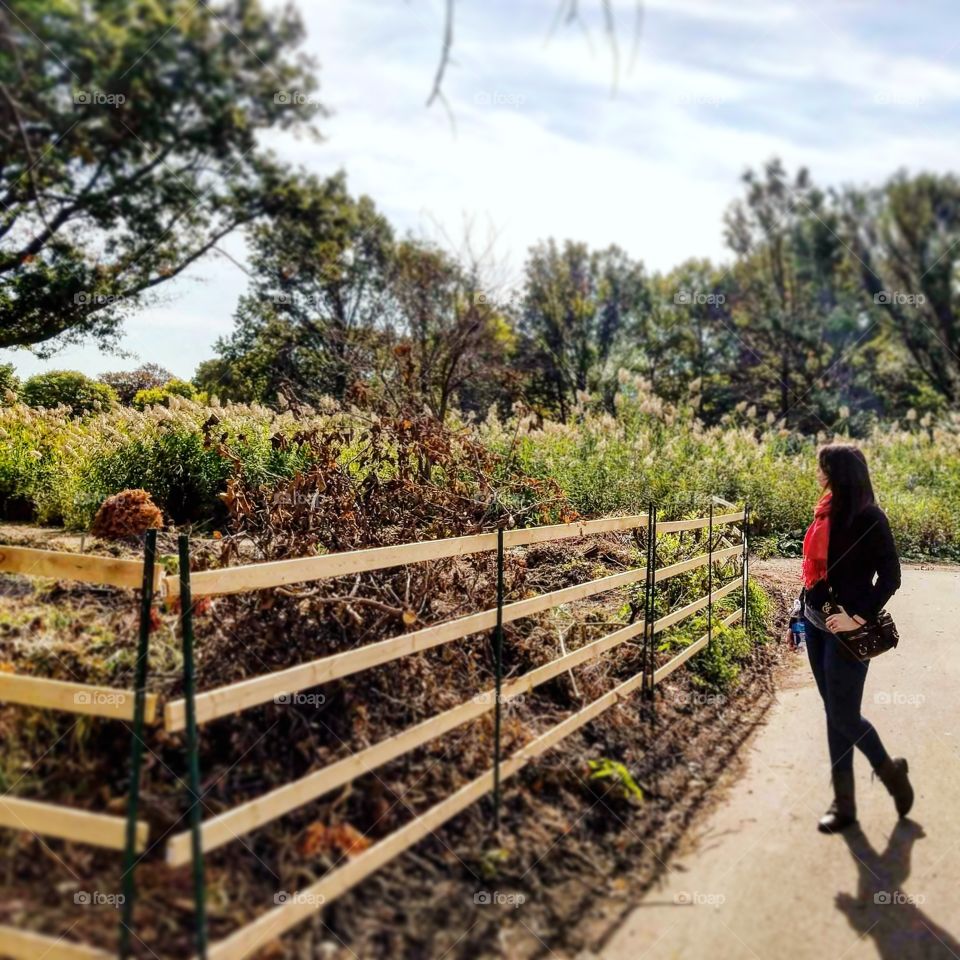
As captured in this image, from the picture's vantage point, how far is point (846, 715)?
4.32 m

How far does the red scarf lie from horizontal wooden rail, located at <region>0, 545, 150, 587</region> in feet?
10.5

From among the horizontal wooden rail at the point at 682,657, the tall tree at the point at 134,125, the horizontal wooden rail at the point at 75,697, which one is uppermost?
the tall tree at the point at 134,125

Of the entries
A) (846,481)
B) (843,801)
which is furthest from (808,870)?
(846,481)

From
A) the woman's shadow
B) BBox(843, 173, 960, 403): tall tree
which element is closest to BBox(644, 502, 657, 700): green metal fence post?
the woman's shadow

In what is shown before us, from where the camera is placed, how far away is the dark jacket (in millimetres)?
4297

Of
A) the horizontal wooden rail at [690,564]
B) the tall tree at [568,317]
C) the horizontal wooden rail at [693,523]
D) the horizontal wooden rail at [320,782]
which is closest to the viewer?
the horizontal wooden rail at [320,782]

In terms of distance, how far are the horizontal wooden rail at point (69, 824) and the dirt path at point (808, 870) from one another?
175 cm

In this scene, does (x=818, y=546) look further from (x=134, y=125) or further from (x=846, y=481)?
(x=134, y=125)

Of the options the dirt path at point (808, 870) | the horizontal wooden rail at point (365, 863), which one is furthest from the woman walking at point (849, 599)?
the horizontal wooden rail at point (365, 863)

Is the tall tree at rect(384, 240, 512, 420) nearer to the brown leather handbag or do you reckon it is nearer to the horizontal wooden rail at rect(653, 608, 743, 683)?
the horizontal wooden rail at rect(653, 608, 743, 683)

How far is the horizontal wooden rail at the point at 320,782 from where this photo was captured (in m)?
2.61

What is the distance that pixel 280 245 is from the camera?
432 centimetres

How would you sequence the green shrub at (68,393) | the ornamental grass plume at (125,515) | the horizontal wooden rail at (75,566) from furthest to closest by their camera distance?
the green shrub at (68,393) < the ornamental grass plume at (125,515) < the horizontal wooden rail at (75,566)

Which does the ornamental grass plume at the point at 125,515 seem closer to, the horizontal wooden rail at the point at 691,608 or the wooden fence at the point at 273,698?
the wooden fence at the point at 273,698
